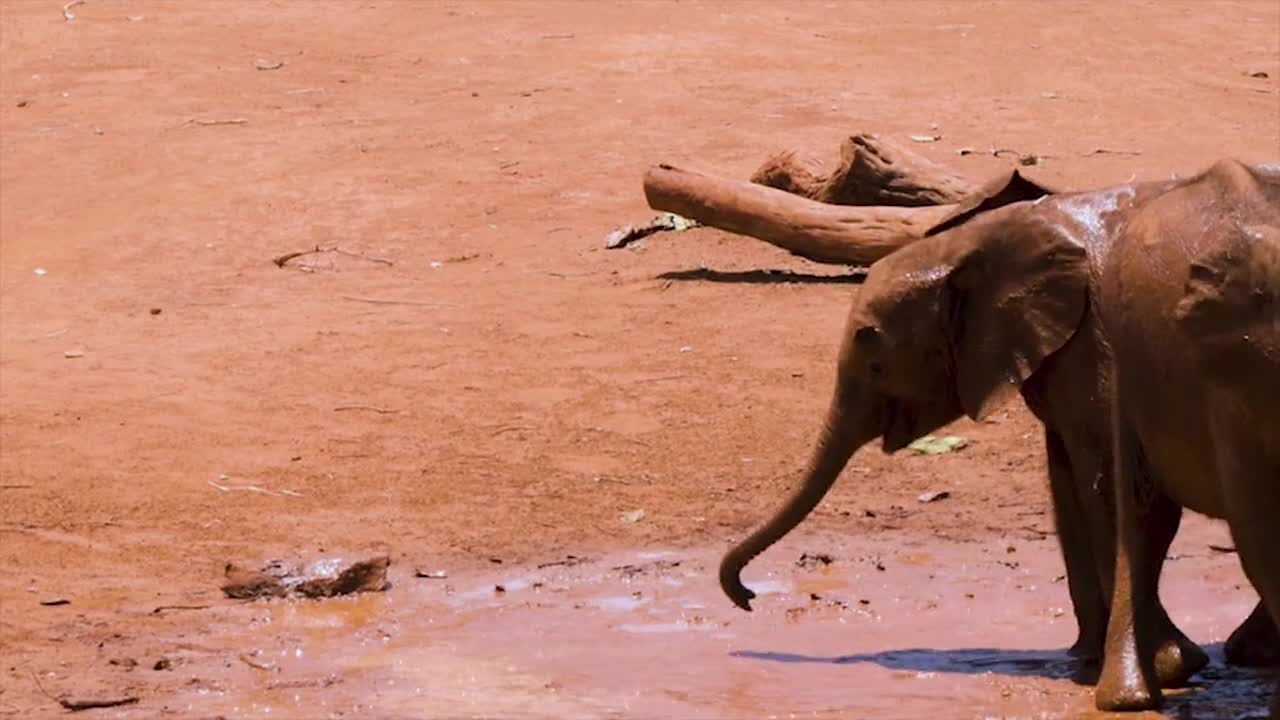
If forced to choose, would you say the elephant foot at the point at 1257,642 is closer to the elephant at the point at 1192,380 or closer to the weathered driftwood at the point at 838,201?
the elephant at the point at 1192,380

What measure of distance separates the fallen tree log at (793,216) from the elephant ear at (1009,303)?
407 cm

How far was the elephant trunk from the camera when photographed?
25.7 feet

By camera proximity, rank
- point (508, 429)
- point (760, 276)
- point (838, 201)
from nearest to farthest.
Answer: point (508, 429) → point (838, 201) → point (760, 276)

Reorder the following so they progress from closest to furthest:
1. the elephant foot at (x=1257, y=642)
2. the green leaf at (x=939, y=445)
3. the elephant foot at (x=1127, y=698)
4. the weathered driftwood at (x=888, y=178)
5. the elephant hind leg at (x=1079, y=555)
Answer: the elephant foot at (x=1127, y=698) → the elephant foot at (x=1257, y=642) → the elephant hind leg at (x=1079, y=555) → the green leaf at (x=939, y=445) → the weathered driftwood at (x=888, y=178)

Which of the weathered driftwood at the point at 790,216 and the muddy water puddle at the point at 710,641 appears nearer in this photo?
the muddy water puddle at the point at 710,641

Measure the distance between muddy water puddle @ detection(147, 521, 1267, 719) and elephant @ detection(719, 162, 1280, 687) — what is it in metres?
0.38

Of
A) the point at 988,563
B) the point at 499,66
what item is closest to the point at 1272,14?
the point at 499,66

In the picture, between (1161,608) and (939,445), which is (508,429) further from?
(1161,608)

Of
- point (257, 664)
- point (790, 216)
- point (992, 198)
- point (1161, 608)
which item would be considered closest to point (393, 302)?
point (790, 216)

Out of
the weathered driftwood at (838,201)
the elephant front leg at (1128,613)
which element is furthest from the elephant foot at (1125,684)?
the weathered driftwood at (838,201)

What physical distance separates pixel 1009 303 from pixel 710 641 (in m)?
1.56

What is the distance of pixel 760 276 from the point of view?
42.4ft

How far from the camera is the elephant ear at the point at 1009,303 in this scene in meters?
7.29

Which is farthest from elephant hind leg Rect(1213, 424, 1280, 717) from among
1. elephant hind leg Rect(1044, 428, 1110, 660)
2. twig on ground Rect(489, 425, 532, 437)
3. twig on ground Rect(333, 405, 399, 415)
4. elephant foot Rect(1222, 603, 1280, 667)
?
twig on ground Rect(333, 405, 399, 415)
